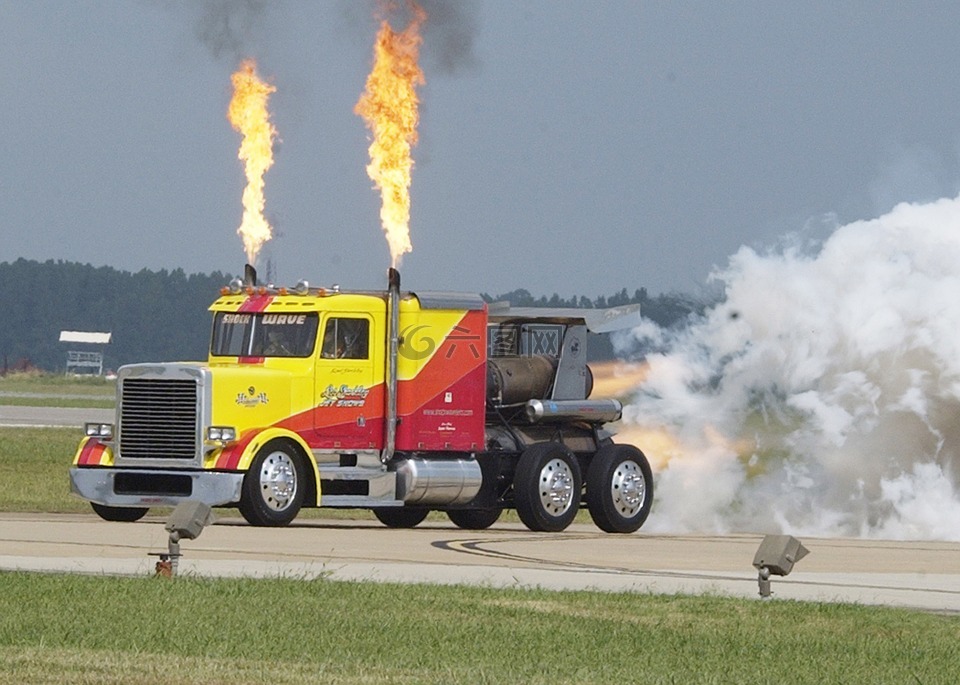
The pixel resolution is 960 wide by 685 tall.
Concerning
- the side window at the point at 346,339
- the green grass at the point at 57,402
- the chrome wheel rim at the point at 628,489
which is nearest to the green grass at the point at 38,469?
the side window at the point at 346,339

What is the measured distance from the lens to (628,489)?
3183 cm

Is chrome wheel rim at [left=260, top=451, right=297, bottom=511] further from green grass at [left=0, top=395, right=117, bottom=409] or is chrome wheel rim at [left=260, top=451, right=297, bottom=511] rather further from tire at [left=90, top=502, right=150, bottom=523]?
green grass at [left=0, top=395, right=117, bottom=409]

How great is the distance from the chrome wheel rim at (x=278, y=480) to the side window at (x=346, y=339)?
177 cm

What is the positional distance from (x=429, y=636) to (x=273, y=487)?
39.2 ft

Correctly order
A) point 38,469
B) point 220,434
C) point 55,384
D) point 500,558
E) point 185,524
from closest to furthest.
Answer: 1. point 185,524
2. point 500,558
3. point 220,434
4. point 38,469
5. point 55,384

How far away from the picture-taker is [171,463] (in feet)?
94.0

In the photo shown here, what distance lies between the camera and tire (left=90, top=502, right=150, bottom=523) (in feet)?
98.4

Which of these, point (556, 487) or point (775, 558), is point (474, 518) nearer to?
point (556, 487)

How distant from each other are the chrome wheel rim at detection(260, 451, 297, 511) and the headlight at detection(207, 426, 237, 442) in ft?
1.66

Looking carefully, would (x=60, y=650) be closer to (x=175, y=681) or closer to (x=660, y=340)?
(x=175, y=681)

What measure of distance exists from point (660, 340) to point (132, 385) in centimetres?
949

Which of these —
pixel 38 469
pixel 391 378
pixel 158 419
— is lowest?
pixel 38 469

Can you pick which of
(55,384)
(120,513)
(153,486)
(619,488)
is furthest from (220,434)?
(55,384)

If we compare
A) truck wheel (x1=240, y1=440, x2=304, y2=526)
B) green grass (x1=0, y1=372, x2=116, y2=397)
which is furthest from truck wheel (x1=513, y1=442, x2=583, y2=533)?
green grass (x1=0, y1=372, x2=116, y2=397)
